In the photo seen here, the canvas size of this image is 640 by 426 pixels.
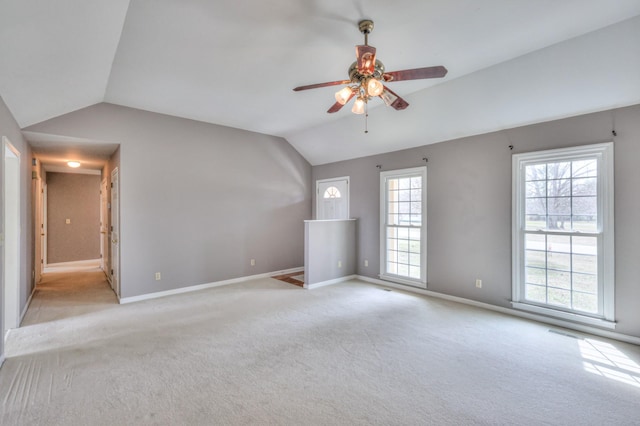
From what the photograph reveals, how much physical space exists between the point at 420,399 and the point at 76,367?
9.71 feet

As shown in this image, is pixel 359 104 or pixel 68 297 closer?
pixel 359 104

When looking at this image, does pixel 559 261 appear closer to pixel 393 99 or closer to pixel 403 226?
pixel 403 226

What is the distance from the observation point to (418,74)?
2408 mm

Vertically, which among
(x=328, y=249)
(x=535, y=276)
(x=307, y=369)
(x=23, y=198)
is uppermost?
(x=23, y=198)

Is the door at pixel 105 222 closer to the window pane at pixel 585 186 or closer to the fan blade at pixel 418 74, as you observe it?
the fan blade at pixel 418 74

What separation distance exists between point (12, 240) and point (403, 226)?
5.49m

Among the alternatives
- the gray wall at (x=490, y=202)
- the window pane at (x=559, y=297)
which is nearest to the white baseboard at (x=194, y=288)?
the gray wall at (x=490, y=202)

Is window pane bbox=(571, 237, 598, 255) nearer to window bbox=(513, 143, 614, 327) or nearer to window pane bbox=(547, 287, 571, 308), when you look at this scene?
window bbox=(513, 143, 614, 327)

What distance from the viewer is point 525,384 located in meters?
2.36

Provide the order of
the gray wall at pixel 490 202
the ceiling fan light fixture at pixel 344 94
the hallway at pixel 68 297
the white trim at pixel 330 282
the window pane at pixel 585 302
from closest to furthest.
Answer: the ceiling fan light fixture at pixel 344 94
the gray wall at pixel 490 202
the window pane at pixel 585 302
the hallway at pixel 68 297
the white trim at pixel 330 282

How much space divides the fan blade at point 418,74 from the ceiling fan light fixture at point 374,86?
129mm

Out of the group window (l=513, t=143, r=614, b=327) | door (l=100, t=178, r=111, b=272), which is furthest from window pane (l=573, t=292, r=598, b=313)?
door (l=100, t=178, r=111, b=272)

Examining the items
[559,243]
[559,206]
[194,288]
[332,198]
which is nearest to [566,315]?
[559,243]

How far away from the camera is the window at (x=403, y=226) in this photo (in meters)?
4.96
